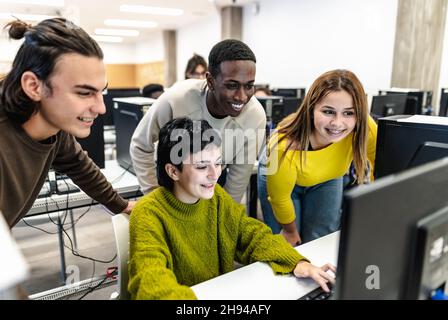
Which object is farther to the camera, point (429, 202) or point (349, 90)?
point (349, 90)

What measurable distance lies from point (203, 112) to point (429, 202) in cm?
106

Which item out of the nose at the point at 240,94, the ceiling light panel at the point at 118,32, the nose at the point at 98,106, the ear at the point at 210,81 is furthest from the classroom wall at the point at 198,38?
the nose at the point at 98,106

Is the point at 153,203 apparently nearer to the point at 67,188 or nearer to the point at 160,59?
the point at 67,188

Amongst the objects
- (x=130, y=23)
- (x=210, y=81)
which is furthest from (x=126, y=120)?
(x=130, y=23)

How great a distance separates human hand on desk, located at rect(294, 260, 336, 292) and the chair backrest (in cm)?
52

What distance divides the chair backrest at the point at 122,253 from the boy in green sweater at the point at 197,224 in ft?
0.28

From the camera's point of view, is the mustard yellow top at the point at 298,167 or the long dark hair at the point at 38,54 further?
the mustard yellow top at the point at 298,167

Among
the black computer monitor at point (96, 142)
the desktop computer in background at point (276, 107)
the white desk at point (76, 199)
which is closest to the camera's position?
the white desk at point (76, 199)

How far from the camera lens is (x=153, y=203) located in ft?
3.56

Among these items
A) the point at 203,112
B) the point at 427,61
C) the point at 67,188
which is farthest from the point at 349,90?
the point at 427,61

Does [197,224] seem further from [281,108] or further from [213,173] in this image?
[281,108]

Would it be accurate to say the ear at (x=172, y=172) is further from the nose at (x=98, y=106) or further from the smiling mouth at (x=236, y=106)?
the smiling mouth at (x=236, y=106)

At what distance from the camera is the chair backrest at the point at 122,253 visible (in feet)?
3.56
